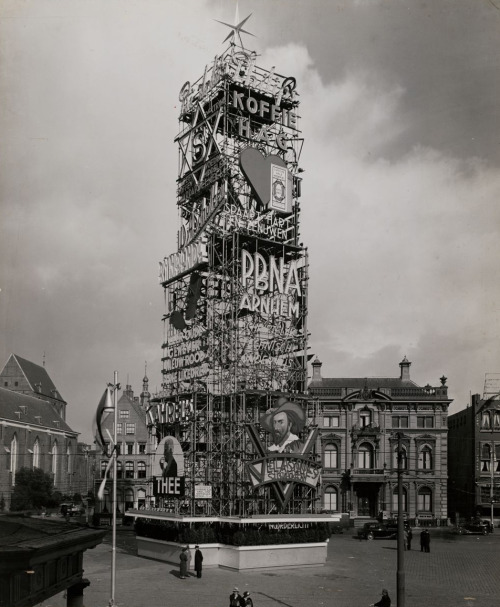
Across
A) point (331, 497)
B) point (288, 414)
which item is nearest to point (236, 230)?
point (288, 414)

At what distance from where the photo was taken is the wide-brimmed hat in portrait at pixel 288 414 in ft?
153

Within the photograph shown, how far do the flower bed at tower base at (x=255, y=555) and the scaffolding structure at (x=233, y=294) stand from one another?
139 inches

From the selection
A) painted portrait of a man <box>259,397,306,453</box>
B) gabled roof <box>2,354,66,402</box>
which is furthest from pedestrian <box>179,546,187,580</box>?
gabled roof <box>2,354,66,402</box>

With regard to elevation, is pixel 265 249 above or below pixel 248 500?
above

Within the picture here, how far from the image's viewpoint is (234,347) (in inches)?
1930

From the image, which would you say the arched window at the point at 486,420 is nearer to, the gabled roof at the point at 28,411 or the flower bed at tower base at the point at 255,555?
the flower bed at tower base at the point at 255,555

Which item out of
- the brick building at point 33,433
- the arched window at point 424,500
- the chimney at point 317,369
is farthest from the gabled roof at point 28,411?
the arched window at point 424,500

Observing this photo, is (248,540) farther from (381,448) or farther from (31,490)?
(31,490)

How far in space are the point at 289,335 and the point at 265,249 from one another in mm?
6385

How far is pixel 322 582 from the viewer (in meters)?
37.4

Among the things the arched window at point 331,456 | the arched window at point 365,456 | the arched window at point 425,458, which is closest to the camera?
the arched window at point 425,458

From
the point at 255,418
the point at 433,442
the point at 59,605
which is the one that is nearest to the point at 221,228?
the point at 255,418

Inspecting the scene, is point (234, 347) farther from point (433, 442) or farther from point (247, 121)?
point (433, 442)

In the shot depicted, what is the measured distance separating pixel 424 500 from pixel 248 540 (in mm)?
44642
